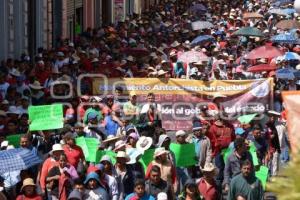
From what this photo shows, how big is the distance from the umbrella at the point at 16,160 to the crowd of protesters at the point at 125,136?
16cm

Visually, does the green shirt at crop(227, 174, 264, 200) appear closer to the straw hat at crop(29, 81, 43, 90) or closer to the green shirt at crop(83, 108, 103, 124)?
the green shirt at crop(83, 108, 103, 124)

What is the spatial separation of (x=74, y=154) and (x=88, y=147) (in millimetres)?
713

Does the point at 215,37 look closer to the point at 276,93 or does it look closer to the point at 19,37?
the point at 19,37

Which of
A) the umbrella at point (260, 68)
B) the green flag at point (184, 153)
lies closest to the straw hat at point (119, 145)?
the green flag at point (184, 153)

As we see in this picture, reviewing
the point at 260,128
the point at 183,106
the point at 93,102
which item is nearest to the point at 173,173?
the point at 260,128

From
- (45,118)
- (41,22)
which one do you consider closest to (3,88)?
(45,118)

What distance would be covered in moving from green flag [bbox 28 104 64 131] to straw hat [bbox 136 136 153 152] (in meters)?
1.30

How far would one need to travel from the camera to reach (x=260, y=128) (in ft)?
38.8

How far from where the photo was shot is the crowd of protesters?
877 cm

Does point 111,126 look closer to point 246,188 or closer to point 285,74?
point 246,188

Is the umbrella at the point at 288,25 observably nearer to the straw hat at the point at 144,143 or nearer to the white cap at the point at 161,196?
the straw hat at the point at 144,143

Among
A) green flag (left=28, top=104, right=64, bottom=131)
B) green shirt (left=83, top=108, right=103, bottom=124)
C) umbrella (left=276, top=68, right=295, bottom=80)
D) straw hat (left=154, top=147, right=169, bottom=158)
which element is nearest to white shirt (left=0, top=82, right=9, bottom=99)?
green shirt (left=83, top=108, right=103, bottom=124)

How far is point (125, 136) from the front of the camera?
11250mm

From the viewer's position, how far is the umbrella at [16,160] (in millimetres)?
8836
